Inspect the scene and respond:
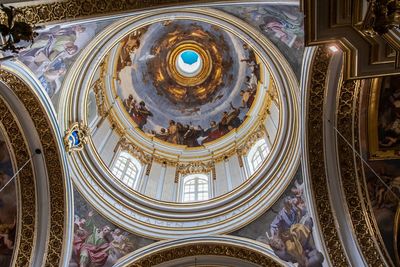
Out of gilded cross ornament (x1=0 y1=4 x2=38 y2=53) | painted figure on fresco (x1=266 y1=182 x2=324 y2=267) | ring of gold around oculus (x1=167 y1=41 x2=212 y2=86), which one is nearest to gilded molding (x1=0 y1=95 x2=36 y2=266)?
gilded cross ornament (x1=0 y1=4 x2=38 y2=53)

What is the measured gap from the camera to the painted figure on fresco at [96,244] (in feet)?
38.6

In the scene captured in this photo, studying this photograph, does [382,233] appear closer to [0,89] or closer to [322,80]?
[322,80]

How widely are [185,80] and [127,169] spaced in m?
7.04

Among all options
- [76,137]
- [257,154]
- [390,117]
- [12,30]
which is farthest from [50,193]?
[390,117]

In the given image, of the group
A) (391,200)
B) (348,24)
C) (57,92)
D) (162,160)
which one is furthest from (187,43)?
(348,24)

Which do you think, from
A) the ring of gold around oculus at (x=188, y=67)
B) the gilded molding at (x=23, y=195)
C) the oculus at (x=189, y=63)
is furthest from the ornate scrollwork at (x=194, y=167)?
the gilded molding at (x=23, y=195)

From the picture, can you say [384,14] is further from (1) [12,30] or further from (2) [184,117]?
(2) [184,117]

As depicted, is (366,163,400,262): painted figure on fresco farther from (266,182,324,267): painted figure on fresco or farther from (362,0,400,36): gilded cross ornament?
(362,0,400,36): gilded cross ornament

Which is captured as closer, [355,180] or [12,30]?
[12,30]

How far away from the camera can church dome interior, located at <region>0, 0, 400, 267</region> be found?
895 centimetres

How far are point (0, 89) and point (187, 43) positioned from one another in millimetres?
11478

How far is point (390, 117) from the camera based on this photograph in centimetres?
958

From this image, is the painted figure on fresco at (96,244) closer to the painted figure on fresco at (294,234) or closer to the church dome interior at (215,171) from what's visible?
the church dome interior at (215,171)

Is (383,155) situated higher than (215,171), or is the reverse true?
(215,171)
